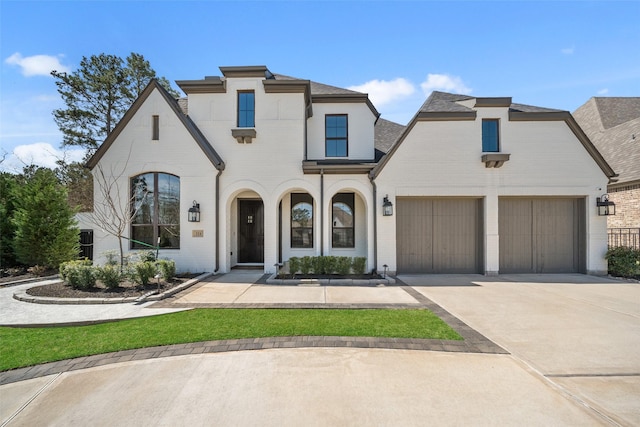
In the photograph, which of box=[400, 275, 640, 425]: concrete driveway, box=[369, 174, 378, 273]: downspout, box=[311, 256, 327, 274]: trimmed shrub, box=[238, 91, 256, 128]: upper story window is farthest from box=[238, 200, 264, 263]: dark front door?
box=[400, 275, 640, 425]: concrete driveway

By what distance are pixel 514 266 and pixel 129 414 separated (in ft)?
39.6

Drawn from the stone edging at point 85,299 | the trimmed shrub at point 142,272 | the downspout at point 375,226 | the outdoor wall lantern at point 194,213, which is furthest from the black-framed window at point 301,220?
the stone edging at point 85,299

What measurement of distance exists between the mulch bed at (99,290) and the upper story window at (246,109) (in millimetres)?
6217

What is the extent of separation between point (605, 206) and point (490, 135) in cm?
460

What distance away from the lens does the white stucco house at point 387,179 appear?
417 inches

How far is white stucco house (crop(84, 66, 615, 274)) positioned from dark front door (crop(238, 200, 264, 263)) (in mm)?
1404

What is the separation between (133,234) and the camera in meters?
11.0

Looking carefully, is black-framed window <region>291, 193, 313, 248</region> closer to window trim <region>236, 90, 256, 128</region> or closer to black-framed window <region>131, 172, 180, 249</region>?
window trim <region>236, 90, 256, 128</region>

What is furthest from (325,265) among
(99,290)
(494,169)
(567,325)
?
(494,169)

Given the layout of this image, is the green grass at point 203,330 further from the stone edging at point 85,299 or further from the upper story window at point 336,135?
the upper story window at point 336,135

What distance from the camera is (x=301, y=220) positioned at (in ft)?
39.3

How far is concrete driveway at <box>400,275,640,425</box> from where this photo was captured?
136 inches

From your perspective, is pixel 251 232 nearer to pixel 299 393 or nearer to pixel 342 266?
pixel 342 266

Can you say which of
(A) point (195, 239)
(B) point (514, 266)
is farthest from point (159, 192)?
(B) point (514, 266)
